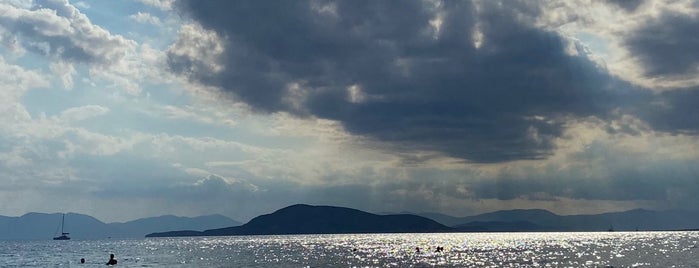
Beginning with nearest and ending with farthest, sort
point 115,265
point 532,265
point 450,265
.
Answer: point 532,265
point 450,265
point 115,265

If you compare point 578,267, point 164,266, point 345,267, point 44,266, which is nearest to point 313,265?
point 345,267

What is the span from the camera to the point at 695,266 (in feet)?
376

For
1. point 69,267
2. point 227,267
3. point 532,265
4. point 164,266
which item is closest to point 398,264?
point 532,265

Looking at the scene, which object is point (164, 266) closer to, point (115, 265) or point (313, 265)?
point (115, 265)

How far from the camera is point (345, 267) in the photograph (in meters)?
130

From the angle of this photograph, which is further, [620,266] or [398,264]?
[398,264]

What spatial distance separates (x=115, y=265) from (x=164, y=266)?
15476mm

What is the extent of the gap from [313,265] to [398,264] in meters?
18.0

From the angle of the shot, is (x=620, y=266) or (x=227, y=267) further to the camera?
(x=227, y=267)

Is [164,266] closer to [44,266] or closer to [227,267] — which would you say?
[227,267]

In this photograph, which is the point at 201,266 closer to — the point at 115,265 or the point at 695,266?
the point at 115,265

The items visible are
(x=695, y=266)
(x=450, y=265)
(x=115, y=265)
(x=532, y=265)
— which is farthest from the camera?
(x=115, y=265)

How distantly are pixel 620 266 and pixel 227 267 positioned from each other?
254 feet

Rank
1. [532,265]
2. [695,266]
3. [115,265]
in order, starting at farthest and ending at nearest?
[115,265]
[532,265]
[695,266]
